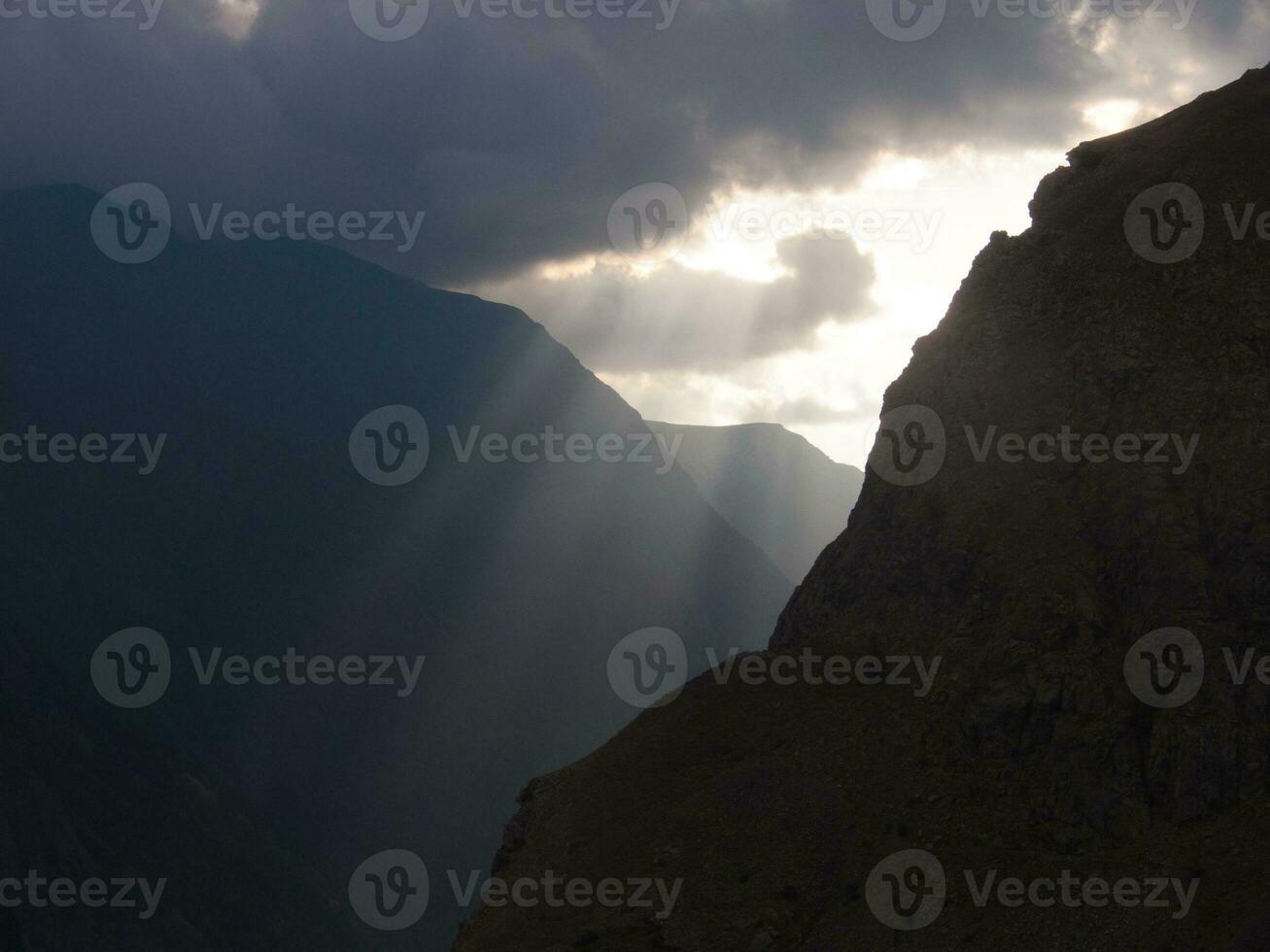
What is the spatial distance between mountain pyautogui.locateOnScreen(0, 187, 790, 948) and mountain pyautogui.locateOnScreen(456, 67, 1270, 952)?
9442 cm

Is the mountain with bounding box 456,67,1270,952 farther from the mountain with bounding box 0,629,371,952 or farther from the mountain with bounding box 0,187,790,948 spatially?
the mountain with bounding box 0,187,790,948

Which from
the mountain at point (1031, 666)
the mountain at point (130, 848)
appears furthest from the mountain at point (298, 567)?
the mountain at point (1031, 666)

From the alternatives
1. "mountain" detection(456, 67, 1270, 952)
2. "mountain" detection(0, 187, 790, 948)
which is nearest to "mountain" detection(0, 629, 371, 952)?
"mountain" detection(0, 187, 790, 948)

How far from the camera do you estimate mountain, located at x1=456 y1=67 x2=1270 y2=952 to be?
28.8 m

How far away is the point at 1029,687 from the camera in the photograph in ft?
104

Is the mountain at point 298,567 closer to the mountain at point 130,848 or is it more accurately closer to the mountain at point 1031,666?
the mountain at point 130,848

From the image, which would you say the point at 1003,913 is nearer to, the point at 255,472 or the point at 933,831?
the point at 933,831

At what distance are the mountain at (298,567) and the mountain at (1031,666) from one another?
310ft

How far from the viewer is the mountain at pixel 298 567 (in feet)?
457

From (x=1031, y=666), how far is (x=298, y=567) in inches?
5703

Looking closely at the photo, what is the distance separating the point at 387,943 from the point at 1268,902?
114m

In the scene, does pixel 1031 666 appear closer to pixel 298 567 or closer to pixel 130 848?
pixel 130 848

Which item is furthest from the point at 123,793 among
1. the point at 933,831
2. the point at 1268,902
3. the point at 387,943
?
the point at 1268,902

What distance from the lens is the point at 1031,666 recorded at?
32.1 meters
